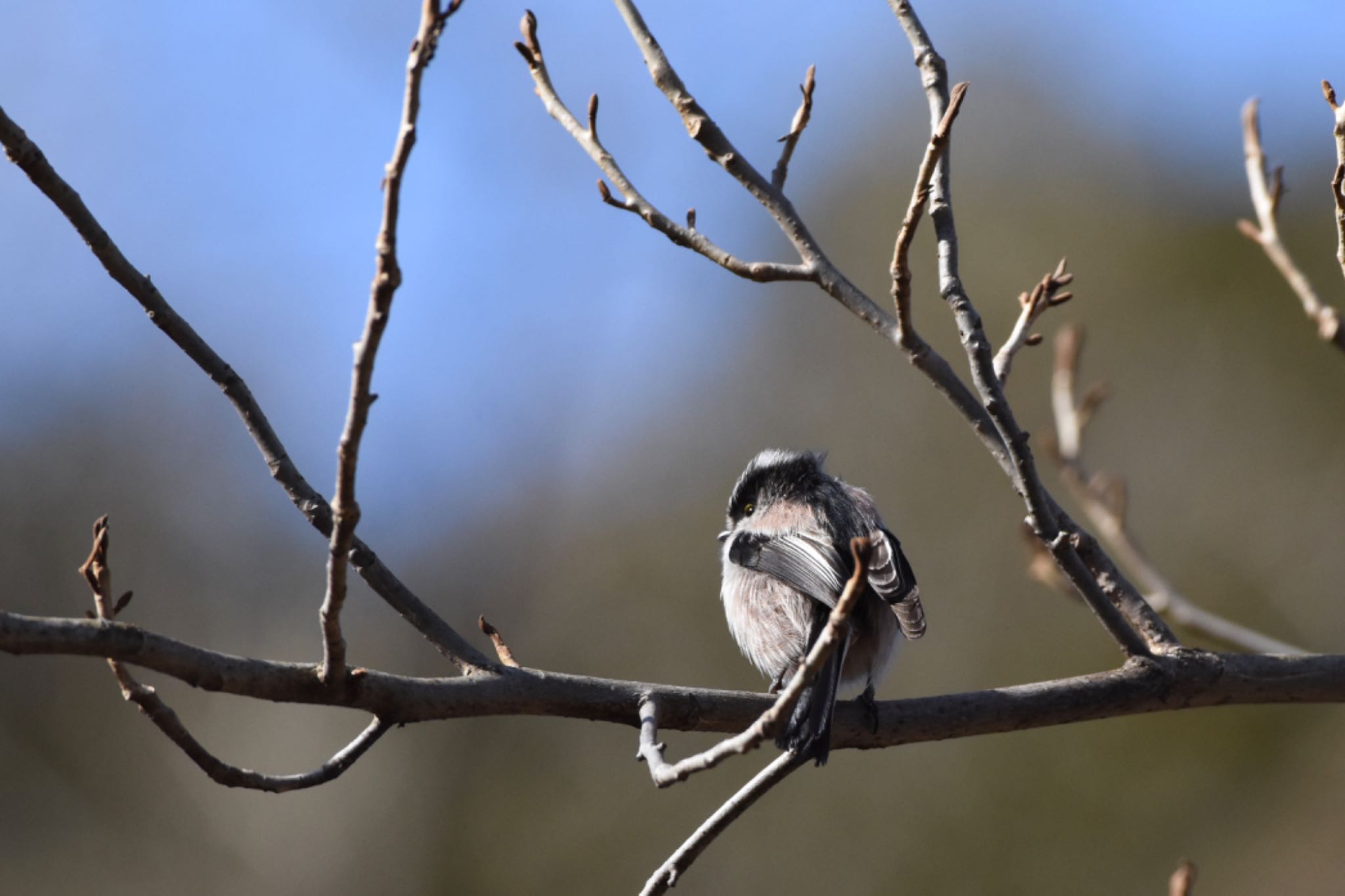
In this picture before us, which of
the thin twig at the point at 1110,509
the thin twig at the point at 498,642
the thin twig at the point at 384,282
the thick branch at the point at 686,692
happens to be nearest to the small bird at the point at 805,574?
the thick branch at the point at 686,692

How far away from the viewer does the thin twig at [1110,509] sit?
10.2 feet

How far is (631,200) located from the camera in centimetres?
248

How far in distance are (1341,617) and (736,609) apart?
18.1 ft

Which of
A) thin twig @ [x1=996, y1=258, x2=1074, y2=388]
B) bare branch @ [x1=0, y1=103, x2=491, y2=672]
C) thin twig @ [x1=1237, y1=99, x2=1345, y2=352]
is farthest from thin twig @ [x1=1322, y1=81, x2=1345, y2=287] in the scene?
bare branch @ [x1=0, y1=103, x2=491, y2=672]

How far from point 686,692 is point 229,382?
1139 millimetres

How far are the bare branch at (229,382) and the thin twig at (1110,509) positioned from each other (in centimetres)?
181

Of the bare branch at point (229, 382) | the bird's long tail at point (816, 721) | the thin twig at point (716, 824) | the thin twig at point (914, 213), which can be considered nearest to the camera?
the bare branch at point (229, 382)

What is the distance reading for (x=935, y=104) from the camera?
2689 mm

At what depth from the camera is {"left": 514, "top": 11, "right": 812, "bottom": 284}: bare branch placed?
247 cm

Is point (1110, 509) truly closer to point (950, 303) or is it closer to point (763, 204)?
point (950, 303)

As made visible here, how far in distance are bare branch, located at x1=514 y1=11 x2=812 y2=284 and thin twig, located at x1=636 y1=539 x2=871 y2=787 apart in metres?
0.85

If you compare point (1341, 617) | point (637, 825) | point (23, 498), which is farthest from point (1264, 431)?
point (23, 498)

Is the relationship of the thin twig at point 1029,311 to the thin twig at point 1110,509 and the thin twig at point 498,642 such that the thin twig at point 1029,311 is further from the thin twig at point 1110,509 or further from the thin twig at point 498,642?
the thin twig at point 498,642

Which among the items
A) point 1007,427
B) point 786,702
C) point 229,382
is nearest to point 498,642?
point 229,382
